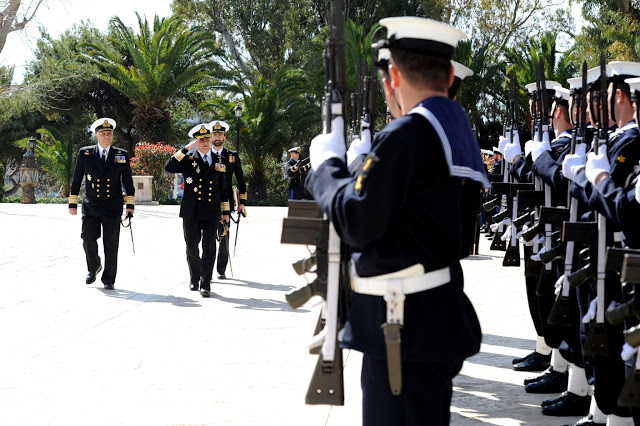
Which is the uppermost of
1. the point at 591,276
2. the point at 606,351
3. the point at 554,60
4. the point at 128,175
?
the point at 554,60

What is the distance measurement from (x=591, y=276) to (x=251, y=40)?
132 feet

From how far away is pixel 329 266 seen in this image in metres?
2.90

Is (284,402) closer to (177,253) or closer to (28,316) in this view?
(28,316)

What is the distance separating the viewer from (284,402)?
5.16 metres

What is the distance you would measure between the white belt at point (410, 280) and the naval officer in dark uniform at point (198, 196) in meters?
7.09

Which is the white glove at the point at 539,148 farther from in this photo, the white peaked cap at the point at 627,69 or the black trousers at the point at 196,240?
the black trousers at the point at 196,240

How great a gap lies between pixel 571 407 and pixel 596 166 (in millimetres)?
1654

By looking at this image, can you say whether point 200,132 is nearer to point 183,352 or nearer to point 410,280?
point 183,352

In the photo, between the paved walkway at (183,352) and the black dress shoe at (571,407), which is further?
the paved walkway at (183,352)

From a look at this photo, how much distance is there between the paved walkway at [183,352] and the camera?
16.3 feet

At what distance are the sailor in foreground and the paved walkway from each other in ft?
6.29

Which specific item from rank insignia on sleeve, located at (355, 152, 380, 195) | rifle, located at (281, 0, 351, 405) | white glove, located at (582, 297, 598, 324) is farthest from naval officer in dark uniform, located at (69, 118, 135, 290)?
rank insignia on sleeve, located at (355, 152, 380, 195)

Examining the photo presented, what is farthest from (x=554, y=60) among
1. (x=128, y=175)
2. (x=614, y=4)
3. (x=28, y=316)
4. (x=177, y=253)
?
(x=28, y=316)

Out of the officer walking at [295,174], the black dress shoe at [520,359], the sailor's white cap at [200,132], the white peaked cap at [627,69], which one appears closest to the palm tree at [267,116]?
the officer walking at [295,174]
